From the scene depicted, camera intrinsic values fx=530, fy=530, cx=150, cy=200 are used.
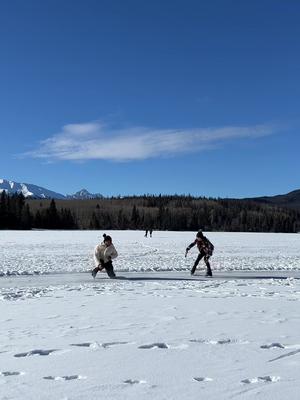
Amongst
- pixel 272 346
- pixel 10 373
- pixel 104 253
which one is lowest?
pixel 10 373

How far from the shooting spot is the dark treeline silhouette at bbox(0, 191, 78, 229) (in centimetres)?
11575

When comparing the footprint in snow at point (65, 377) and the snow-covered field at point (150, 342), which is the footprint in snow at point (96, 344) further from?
the footprint in snow at point (65, 377)

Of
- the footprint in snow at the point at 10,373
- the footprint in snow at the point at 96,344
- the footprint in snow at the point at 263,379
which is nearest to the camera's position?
the footprint in snow at the point at 263,379

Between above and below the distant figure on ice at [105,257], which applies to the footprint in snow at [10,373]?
below

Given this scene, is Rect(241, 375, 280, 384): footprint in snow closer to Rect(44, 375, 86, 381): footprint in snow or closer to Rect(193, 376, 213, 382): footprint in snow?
Rect(193, 376, 213, 382): footprint in snow

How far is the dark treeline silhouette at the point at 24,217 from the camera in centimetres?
11575

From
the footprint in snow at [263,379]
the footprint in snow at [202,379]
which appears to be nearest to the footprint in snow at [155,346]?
the footprint in snow at [202,379]

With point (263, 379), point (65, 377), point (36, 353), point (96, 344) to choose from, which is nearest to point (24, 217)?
point (96, 344)

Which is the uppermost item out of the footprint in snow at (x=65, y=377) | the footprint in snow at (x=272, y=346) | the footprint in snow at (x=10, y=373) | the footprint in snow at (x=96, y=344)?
the footprint in snow at (x=272, y=346)

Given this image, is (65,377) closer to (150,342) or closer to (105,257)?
(150,342)

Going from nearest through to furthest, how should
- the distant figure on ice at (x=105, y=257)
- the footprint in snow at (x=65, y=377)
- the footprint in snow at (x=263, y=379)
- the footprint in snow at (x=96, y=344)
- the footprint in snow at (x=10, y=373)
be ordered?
1. the footprint in snow at (x=263, y=379)
2. the footprint in snow at (x=65, y=377)
3. the footprint in snow at (x=10, y=373)
4. the footprint in snow at (x=96, y=344)
5. the distant figure on ice at (x=105, y=257)

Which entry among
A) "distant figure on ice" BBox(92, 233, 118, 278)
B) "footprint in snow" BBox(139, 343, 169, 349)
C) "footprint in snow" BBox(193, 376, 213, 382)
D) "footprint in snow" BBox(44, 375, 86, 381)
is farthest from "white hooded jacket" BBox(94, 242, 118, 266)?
"footprint in snow" BBox(193, 376, 213, 382)

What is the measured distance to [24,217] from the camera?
4673 inches

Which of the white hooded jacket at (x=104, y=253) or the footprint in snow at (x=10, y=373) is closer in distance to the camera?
the footprint in snow at (x=10, y=373)
